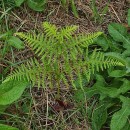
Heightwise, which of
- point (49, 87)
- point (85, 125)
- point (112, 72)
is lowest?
point (85, 125)

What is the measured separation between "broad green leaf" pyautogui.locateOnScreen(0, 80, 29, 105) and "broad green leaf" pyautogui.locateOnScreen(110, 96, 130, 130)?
0.76 meters

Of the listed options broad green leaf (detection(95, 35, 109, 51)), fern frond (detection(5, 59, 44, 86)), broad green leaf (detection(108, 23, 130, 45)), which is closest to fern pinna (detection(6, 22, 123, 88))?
fern frond (detection(5, 59, 44, 86))

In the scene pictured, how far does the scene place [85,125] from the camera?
2.97 metres

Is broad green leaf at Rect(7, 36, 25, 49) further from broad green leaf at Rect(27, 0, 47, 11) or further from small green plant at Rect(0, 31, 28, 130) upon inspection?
broad green leaf at Rect(27, 0, 47, 11)

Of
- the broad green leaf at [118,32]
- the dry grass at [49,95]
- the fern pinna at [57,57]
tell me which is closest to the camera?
the fern pinna at [57,57]

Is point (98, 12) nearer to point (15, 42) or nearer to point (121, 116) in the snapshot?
point (15, 42)

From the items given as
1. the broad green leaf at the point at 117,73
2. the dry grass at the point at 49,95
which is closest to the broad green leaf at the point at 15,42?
the dry grass at the point at 49,95

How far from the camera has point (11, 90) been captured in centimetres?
269

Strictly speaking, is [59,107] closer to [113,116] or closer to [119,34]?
[113,116]

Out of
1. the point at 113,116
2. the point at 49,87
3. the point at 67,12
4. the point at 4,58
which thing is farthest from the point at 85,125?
the point at 67,12

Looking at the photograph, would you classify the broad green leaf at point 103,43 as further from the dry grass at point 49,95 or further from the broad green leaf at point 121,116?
the broad green leaf at point 121,116

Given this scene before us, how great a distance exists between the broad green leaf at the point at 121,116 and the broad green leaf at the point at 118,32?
611mm

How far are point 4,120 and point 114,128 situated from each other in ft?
2.76

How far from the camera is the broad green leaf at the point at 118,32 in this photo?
333cm
